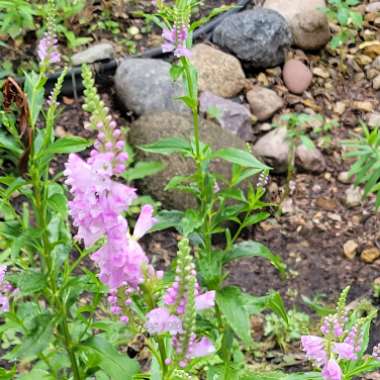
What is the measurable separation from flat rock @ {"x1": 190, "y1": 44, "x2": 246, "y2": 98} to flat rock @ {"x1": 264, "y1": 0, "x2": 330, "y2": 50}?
611 mm

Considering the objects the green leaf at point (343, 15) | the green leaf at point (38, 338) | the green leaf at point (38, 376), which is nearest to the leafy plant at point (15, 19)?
the green leaf at point (343, 15)

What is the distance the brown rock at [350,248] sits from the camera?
4.15 metres

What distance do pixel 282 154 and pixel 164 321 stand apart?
345 cm

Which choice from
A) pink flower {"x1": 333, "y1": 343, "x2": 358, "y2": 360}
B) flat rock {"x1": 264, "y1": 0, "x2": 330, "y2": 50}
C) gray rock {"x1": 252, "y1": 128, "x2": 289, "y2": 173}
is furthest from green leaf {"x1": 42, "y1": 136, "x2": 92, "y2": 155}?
flat rock {"x1": 264, "y1": 0, "x2": 330, "y2": 50}

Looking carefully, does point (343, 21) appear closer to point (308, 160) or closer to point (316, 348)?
point (308, 160)

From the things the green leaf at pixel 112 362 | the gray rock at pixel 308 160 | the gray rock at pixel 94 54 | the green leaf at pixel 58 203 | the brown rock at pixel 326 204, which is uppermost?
the green leaf at pixel 58 203

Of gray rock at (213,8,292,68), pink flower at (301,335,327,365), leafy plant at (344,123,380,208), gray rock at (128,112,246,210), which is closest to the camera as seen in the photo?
pink flower at (301,335,327,365)

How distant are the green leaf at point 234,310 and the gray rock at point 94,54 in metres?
3.17

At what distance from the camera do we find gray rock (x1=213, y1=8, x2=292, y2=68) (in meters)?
5.45

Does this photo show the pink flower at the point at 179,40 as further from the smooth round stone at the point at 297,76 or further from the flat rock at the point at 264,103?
the smooth round stone at the point at 297,76

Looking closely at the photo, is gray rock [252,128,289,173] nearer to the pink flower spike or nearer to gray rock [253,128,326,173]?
gray rock [253,128,326,173]

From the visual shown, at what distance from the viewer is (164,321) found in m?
1.30

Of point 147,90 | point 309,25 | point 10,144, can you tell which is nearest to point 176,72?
point 10,144

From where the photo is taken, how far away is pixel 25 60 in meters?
5.09
